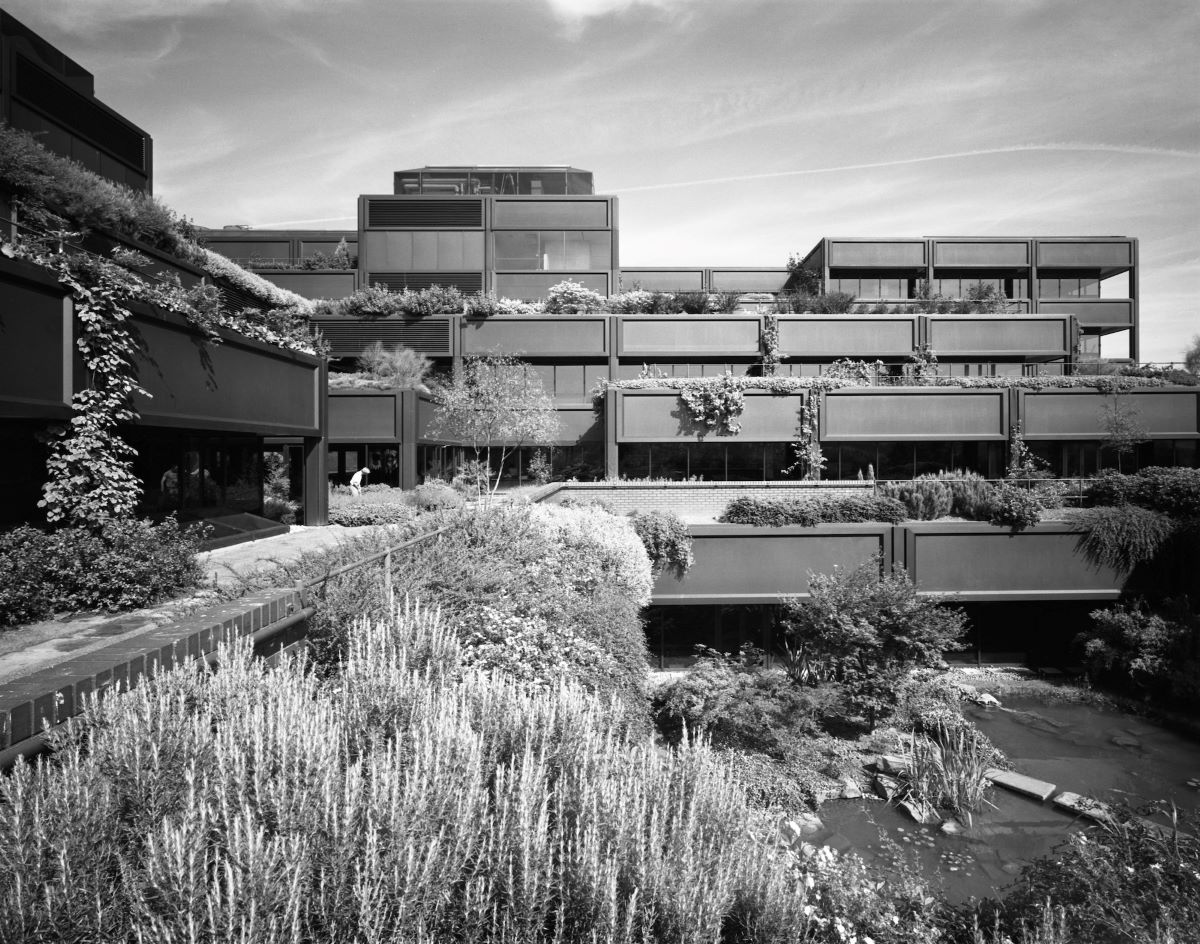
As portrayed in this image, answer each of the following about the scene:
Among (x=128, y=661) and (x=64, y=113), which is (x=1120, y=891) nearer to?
(x=128, y=661)

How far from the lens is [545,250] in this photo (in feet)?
111

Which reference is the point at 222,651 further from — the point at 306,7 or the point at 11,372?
A: the point at 306,7

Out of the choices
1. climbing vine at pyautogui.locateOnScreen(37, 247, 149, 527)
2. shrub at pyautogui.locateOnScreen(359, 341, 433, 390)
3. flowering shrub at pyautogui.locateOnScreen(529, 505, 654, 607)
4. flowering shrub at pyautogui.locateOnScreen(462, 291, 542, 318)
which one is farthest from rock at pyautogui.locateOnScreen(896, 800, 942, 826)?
flowering shrub at pyautogui.locateOnScreen(462, 291, 542, 318)

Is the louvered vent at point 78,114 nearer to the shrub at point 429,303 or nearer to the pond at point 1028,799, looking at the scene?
the shrub at point 429,303

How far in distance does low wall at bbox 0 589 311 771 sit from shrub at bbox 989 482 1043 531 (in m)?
18.2

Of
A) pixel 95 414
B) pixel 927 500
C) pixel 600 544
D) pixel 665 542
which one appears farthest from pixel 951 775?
pixel 95 414

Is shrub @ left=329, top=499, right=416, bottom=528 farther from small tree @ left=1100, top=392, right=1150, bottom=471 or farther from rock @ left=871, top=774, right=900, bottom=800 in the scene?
small tree @ left=1100, top=392, right=1150, bottom=471

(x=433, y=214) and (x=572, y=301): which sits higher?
(x=433, y=214)

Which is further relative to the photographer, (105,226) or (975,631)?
(975,631)

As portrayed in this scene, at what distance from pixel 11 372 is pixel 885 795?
14.0 meters

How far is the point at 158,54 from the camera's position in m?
15.2

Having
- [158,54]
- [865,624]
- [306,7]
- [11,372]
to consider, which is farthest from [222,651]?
[158,54]

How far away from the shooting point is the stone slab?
11.1 m

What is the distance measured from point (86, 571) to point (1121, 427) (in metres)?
29.5
